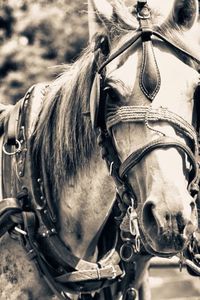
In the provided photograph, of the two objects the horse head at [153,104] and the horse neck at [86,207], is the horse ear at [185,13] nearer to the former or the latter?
the horse head at [153,104]

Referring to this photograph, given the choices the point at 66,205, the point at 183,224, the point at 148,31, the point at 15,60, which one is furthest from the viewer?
the point at 15,60

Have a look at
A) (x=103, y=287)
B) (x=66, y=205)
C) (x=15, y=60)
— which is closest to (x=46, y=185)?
(x=66, y=205)

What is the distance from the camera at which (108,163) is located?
11.4ft

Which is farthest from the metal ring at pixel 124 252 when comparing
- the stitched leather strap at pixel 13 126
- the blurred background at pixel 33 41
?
the blurred background at pixel 33 41

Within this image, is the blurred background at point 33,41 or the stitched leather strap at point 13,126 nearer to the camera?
the stitched leather strap at point 13,126

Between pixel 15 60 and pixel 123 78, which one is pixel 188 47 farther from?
pixel 15 60

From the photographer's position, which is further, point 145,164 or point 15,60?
point 15,60

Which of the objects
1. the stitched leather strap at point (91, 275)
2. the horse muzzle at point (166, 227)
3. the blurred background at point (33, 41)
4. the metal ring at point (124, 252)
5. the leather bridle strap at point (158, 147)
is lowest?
the stitched leather strap at point (91, 275)

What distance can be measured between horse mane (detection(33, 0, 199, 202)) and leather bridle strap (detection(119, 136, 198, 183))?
369 mm

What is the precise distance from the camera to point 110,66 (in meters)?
3.42

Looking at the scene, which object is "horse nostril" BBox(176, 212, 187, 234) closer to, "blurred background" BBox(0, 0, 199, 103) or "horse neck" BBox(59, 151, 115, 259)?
"horse neck" BBox(59, 151, 115, 259)

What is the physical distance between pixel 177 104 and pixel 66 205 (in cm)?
76

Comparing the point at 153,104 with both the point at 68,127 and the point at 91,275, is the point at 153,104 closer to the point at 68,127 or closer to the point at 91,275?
the point at 68,127

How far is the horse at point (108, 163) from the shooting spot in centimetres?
327
